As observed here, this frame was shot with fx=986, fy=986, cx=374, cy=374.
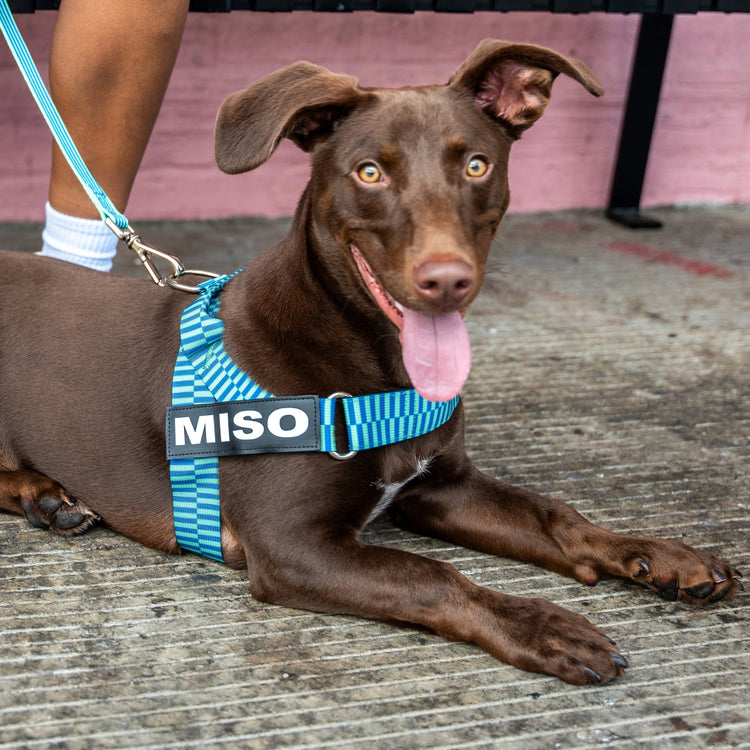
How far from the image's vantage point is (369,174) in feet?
6.28

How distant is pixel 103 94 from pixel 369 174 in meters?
1.10

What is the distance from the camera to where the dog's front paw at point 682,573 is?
2.04 m

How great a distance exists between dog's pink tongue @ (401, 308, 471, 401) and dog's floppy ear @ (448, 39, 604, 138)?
1.72 ft

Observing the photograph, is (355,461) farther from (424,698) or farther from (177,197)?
(177,197)

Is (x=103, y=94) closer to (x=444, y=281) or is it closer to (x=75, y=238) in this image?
(x=75, y=238)

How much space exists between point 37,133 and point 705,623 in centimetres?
350

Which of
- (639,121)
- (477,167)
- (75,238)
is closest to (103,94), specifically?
(75,238)

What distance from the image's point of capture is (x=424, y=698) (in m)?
1.77

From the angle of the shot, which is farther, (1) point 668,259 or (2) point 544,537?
(1) point 668,259

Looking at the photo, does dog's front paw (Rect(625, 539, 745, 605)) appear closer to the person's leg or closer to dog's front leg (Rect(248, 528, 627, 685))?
dog's front leg (Rect(248, 528, 627, 685))

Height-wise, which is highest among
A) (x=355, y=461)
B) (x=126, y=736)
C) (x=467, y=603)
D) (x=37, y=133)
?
(x=37, y=133)

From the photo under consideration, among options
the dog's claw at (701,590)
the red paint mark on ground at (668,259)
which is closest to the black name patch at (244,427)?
the dog's claw at (701,590)

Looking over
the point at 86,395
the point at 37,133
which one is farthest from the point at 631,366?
the point at 37,133

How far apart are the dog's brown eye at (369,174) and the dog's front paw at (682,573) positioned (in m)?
0.96
